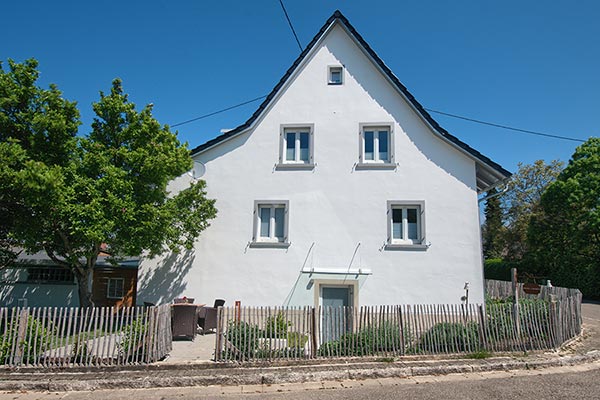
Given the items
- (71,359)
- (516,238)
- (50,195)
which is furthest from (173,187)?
(516,238)

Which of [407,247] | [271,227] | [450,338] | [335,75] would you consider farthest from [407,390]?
[335,75]

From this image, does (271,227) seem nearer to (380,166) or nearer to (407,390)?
(380,166)

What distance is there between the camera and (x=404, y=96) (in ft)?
46.0

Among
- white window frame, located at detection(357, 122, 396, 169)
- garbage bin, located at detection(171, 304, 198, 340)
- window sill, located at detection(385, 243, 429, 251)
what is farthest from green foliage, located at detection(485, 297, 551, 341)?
garbage bin, located at detection(171, 304, 198, 340)

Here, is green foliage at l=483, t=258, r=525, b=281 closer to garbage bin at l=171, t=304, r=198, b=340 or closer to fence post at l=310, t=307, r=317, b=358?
fence post at l=310, t=307, r=317, b=358

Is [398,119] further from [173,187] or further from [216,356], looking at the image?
[216,356]

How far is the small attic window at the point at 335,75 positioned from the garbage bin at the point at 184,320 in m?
9.25

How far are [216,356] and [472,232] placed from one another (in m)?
9.17

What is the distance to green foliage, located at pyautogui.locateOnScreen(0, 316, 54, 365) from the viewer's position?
27.7ft

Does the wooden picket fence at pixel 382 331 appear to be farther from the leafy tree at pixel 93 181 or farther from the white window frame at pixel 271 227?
the leafy tree at pixel 93 181

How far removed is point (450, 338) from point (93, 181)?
414 inches

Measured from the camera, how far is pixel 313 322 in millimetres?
9359

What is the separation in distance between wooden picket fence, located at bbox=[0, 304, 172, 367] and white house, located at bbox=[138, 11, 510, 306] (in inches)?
192

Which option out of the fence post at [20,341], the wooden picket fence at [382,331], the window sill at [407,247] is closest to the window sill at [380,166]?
the window sill at [407,247]
